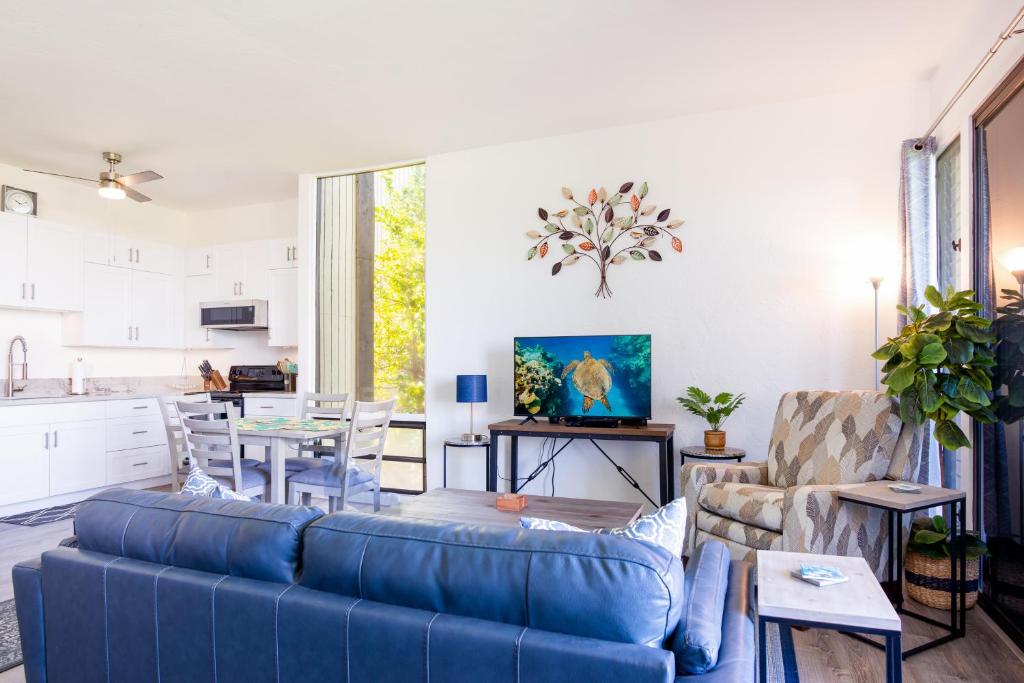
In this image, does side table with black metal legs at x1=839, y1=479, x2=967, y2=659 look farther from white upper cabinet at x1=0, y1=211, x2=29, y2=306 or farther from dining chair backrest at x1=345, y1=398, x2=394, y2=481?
white upper cabinet at x1=0, y1=211, x2=29, y2=306

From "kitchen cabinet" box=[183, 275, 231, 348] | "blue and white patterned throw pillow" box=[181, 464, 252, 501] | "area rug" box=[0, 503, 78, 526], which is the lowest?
"area rug" box=[0, 503, 78, 526]

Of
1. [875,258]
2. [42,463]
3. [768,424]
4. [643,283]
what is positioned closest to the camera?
[875,258]

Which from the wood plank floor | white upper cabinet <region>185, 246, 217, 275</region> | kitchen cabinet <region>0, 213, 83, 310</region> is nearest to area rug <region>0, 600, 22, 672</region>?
the wood plank floor

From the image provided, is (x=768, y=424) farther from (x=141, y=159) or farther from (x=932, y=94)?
(x=141, y=159)

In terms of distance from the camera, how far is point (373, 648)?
1203mm

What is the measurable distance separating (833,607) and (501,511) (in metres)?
1.58

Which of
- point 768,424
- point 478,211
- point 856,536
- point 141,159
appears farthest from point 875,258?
point 141,159

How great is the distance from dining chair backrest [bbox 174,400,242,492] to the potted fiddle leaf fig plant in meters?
3.45

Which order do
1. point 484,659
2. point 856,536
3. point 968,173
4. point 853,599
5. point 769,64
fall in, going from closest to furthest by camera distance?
point 484,659 < point 853,599 < point 856,536 < point 968,173 < point 769,64

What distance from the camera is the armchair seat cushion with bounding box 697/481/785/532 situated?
9.36ft

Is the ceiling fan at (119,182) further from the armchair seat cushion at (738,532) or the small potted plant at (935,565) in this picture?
the small potted plant at (935,565)

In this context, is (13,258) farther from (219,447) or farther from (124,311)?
(219,447)

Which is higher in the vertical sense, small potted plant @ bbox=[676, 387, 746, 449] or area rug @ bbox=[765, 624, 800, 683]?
small potted plant @ bbox=[676, 387, 746, 449]

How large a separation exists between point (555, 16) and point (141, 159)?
377cm
